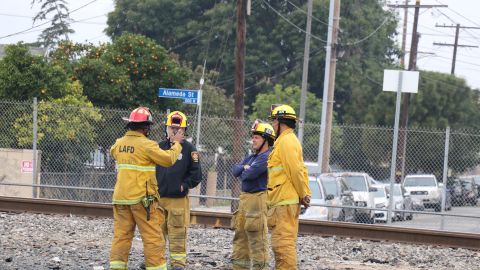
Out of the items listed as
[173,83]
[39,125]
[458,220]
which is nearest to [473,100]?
[173,83]

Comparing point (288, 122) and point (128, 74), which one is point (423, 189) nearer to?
point (128, 74)

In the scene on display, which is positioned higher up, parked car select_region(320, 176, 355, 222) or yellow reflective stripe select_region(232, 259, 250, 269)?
yellow reflective stripe select_region(232, 259, 250, 269)

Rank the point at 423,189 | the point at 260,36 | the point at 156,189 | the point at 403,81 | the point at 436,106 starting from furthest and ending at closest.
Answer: the point at 260,36 < the point at 436,106 < the point at 423,189 < the point at 403,81 < the point at 156,189

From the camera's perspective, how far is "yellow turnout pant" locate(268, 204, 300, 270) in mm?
10008

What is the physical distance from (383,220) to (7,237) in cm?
1341

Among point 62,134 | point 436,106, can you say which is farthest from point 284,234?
point 436,106

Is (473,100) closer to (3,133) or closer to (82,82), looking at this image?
(82,82)

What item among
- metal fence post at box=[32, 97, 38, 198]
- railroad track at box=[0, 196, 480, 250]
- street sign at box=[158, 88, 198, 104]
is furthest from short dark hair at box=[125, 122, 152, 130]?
street sign at box=[158, 88, 198, 104]

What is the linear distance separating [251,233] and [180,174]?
1285 millimetres

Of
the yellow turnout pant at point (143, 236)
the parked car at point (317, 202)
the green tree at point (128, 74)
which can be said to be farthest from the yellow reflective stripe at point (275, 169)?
the green tree at point (128, 74)

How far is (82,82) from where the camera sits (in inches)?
1209

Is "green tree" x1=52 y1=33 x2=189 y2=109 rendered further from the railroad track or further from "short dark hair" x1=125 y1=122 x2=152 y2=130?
"short dark hair" x1=125 y1=122 x2=152 y2=130

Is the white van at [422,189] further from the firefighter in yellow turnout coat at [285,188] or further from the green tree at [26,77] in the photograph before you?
the firefighter in yellow turnout coat at [285,188]

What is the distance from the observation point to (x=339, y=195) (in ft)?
76.2
